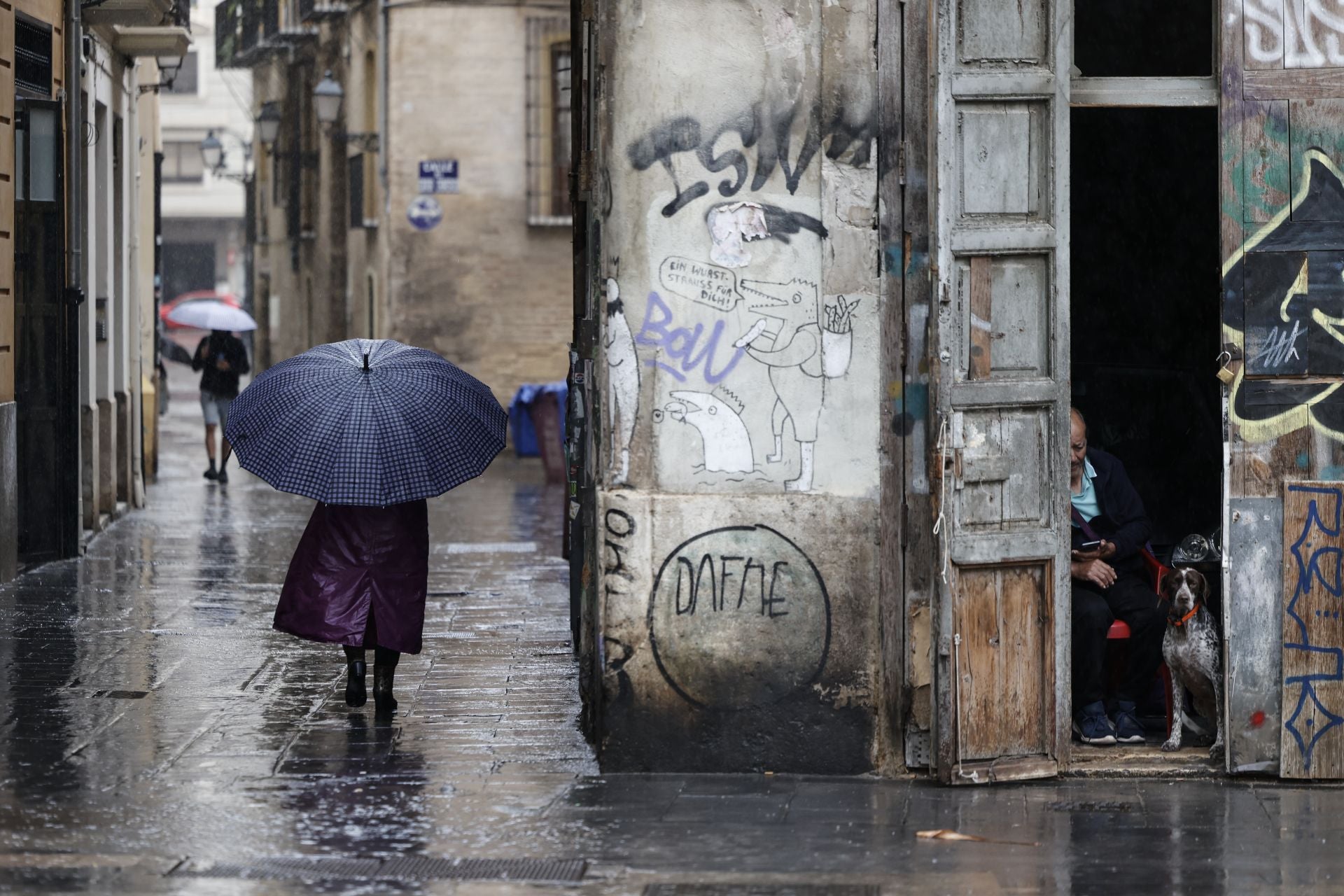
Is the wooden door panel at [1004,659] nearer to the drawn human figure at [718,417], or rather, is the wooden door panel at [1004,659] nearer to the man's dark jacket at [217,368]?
the drawn human figure at [718,417]

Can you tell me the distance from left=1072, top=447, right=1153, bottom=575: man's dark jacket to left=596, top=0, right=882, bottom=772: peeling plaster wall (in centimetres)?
129

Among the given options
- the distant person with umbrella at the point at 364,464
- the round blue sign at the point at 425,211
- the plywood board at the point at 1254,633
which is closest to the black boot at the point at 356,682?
the distant person with umbrella at the point at 364,464

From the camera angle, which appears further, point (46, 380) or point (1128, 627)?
point (46, 380)

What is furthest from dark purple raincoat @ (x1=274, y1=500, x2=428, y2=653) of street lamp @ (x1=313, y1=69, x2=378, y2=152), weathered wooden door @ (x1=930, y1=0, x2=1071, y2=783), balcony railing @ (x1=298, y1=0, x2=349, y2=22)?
balcony railing @ (x1=298, y1=0, x2=349, y2=22)

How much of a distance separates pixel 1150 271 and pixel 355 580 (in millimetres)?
3989

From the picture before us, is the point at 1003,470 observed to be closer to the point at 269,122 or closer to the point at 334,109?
the point at 334,109

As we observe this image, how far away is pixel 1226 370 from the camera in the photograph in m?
7.28

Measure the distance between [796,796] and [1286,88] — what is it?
2.94 metres

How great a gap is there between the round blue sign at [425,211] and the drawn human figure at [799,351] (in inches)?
723

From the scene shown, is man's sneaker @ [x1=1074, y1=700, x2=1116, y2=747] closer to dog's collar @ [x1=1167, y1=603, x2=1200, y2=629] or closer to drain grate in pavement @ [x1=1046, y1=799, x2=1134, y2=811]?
dog's collar @ [x1=1167, y1=603, x2=1200, y2=629]

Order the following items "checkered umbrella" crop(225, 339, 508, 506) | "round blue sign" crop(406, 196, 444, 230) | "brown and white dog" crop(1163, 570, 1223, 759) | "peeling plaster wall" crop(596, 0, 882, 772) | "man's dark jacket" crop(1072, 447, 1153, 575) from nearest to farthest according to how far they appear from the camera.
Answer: "peeling plaster wall" crop(596, 0, 882, 772) → "brown and white dog" crop(1163, 570, 1223, 759) → "checkered umbrella" crop(225, 339, 508, 506) → "man's dark jacket" crop(1072, 447, 1153, 575) → "round blue sign" crop(406, 196, 444, 230)

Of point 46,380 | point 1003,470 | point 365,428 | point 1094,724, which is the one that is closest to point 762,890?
point 1003,470

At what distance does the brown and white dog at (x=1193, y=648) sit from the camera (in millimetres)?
7660

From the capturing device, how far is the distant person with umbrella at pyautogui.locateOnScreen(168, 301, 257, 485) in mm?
20312
